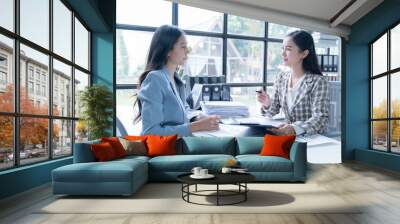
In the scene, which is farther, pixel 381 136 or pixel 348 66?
pixel 348 66

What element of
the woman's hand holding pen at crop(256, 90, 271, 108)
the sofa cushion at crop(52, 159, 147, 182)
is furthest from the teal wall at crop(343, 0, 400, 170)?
the sofa cushion at crop(52, 159, 147, 182)

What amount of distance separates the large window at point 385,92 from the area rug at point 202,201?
11.9 feet

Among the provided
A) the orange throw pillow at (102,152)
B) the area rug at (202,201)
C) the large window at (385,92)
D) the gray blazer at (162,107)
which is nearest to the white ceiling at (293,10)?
the large window at (385,92)

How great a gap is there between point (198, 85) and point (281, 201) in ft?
13.1

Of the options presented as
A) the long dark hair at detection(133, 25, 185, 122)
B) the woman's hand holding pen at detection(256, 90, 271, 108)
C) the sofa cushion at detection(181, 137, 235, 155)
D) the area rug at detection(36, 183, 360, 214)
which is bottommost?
the area rug at detection(36, 183, 360, 214)

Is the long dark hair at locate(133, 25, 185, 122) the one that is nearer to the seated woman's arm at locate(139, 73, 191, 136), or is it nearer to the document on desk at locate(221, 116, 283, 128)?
the seated woman's arm at locate(139, 73, 191, 136)

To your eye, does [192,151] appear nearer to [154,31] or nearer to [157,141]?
[157,141]

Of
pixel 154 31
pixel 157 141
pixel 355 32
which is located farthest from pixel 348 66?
pixel 157 141

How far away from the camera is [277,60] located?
27.8ft

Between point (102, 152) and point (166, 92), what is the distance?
2394 mm

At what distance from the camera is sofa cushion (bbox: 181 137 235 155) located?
6.58 metres

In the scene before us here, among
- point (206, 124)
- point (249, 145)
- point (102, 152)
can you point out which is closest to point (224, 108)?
point (206, 124)

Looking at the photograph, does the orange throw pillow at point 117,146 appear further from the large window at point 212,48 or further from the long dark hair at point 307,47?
the long dark hair at point 307,47

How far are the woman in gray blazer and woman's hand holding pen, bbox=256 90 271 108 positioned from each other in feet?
3.49
